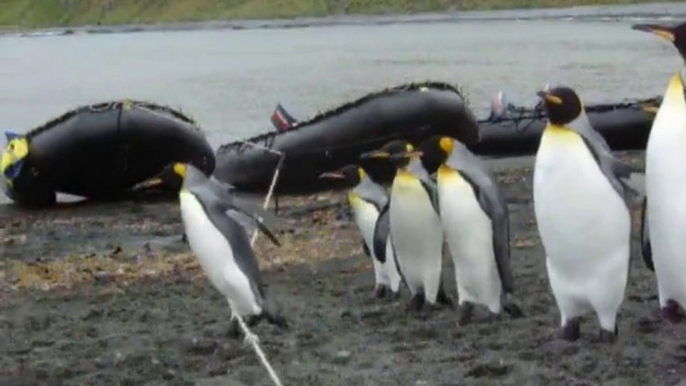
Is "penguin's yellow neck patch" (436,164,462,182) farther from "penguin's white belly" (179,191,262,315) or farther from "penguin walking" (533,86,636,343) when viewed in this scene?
"penguin's white belly" (179,191,262,315)

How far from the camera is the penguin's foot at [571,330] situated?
21.3 ft

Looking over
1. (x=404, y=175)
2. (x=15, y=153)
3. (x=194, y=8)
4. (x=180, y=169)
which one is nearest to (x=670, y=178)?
(x=404, y=175)

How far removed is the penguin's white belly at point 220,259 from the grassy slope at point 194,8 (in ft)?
419

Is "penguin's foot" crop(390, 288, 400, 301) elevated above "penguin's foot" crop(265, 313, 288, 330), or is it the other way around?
"penguin's foot" crop(265, 313, 288, 330)

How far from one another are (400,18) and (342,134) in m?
125

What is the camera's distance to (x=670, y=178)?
5801 millimetres

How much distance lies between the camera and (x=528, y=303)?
25.0ft

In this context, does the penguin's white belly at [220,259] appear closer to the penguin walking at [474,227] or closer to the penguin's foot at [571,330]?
the penguin walking at [474,227]

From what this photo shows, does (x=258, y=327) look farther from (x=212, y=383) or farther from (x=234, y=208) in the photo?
(x=212, y=383)

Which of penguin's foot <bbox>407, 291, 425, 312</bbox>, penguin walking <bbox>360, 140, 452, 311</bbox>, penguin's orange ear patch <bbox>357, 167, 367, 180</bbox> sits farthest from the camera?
penguin's orange ear patch <bbox>357, 167, 367, 180</bbox>

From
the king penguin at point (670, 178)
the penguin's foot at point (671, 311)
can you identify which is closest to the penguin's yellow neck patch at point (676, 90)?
the king penguin at point (670, 178)

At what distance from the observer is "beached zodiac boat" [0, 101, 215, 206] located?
15.3m

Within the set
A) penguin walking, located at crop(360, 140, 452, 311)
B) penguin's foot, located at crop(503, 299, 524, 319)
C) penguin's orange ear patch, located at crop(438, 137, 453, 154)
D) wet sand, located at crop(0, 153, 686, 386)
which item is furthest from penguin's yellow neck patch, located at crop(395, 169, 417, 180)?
penguin's foot, located at crop(503, 299, 524, 319)

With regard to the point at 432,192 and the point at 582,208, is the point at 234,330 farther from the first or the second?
the point at 582,208
